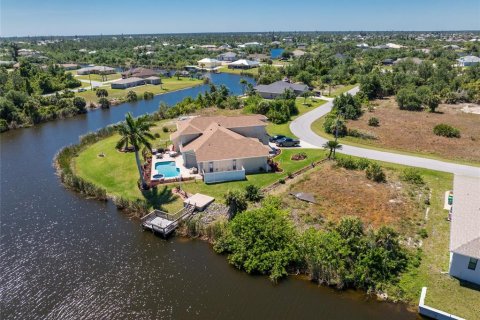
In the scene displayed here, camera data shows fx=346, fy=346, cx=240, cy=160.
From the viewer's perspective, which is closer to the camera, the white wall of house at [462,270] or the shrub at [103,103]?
the white wall of house at [462,270]

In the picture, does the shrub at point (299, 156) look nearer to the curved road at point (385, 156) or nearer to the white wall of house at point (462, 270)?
the curved road at point (385, 156)

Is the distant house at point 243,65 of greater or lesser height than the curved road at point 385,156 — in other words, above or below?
above

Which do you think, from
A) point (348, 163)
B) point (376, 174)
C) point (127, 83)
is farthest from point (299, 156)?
point (127, 83)

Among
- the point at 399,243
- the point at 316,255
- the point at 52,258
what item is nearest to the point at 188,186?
the point at 52,258

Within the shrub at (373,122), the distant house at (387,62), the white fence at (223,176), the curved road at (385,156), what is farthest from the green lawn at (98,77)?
the distant house at (387,62)

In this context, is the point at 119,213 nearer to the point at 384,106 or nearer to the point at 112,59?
the point at 384,106

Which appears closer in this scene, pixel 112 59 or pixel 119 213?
pixel 119 213
